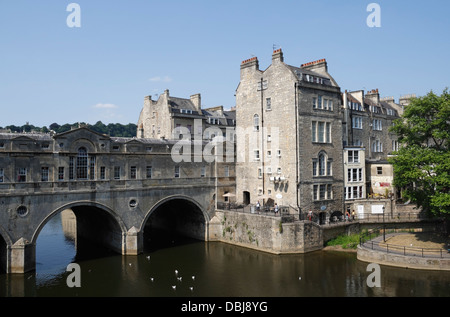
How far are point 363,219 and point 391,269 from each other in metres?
11.4

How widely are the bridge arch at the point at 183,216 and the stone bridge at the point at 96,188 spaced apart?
0.39 feet

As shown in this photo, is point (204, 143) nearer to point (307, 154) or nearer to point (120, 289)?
point (307, 154)

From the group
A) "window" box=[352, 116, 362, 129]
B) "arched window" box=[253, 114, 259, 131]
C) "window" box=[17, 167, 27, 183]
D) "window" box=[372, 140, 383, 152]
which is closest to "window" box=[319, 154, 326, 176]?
"arched window" box=[253, 114, 259, 131]

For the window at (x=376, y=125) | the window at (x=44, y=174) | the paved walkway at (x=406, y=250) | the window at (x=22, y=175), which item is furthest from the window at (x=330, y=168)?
the window at (x=22, y=175)

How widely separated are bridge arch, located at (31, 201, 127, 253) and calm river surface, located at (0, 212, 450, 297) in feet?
6.24

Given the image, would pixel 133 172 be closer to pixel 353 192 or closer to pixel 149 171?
pixel 149 171

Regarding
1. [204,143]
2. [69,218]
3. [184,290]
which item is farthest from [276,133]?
[69,218]

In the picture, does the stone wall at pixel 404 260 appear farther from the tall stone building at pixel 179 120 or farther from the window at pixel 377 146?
the tall stone building at pixel 179 120

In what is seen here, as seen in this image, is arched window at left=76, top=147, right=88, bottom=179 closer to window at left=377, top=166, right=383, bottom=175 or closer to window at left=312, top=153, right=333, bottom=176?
window at left=312, top=153, right=333, bottom=176

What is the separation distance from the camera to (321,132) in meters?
42.1

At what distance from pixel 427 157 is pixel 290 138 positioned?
1344cm

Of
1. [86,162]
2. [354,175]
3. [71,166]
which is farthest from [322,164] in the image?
[71,166]

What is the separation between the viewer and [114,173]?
36.0 metres

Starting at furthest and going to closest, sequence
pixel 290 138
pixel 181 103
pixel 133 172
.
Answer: pixel 181 103 < pixel 290 138 < pixel 133 172
